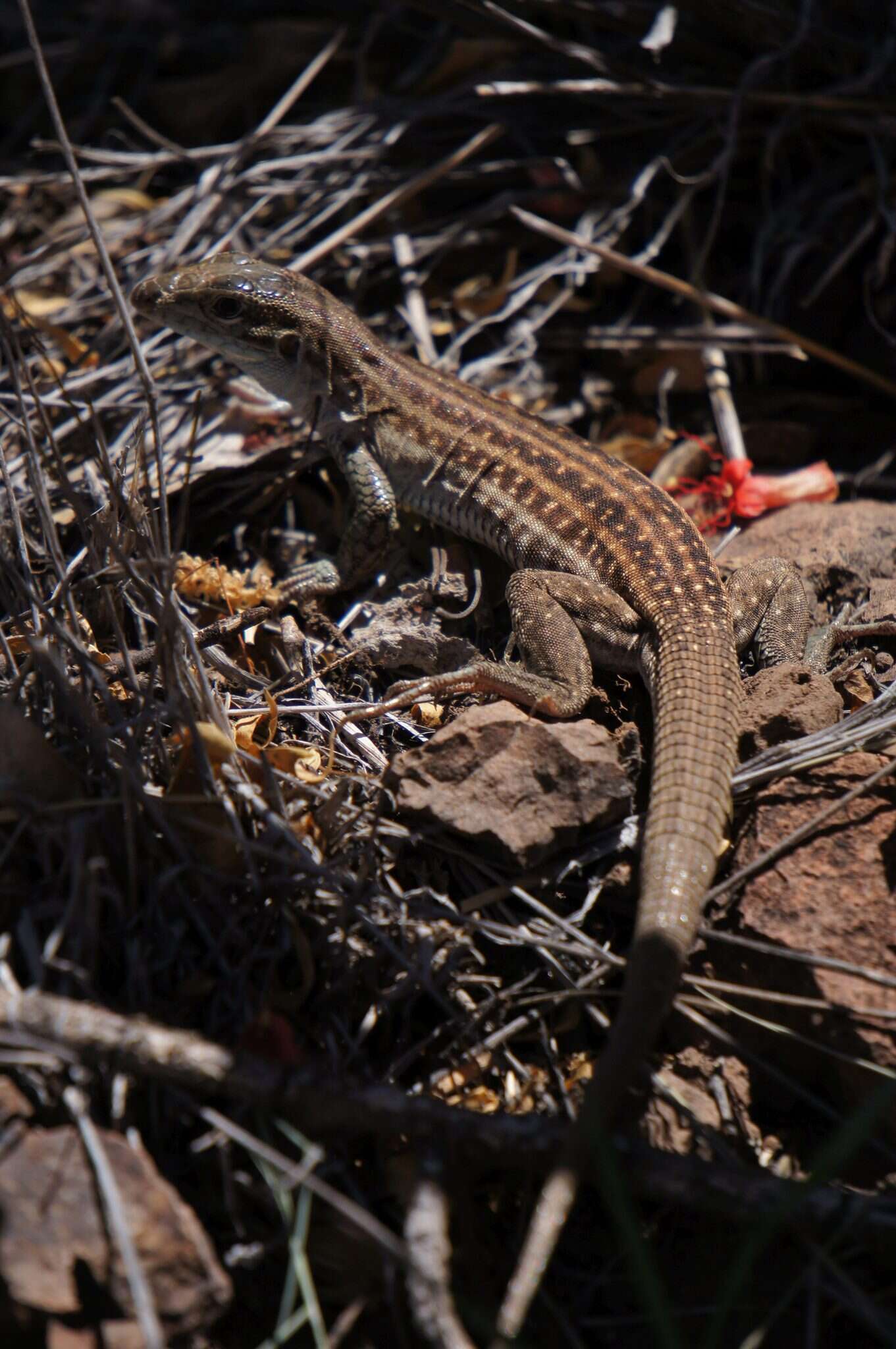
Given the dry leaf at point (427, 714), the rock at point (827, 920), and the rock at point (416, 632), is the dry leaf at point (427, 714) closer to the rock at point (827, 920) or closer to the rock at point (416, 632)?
the rock at point (416, 632)

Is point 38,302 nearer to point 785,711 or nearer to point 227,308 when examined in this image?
point 227,308

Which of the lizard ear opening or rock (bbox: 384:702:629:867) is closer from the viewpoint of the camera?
rock (bbox: 384:702:629:867)

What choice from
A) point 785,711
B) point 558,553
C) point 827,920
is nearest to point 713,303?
point 558,553

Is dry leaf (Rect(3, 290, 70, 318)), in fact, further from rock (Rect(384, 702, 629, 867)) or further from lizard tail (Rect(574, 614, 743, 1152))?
lizard tail (Rect(574, 614, 743, 1152))

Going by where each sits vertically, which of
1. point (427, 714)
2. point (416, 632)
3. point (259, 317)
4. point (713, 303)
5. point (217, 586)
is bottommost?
point (427, 714)

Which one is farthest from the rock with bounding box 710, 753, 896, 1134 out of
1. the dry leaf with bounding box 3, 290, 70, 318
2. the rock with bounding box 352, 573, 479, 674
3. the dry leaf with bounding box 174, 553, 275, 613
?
the dry leaf with bounding box 3, 290, 70, 318

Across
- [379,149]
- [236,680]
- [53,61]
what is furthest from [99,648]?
[53,61]

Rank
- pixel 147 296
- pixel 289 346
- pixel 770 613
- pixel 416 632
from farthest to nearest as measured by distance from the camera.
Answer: pixel 289 346 → pixel 147 296 → pixel 416 632 → pixel 770 613
